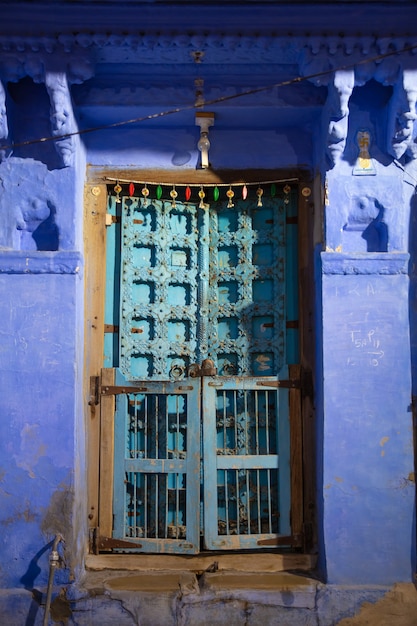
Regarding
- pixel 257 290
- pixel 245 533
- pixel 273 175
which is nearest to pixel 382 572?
pixel 245 533

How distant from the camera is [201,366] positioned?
469cm

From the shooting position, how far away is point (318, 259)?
454 centimetres

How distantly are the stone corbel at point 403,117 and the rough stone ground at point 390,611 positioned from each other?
276 cm

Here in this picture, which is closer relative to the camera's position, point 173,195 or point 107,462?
point 107,462

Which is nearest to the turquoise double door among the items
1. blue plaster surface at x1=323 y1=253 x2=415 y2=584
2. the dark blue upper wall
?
blue plaster surface at x1=323 y1=253 x2=415 y2=584

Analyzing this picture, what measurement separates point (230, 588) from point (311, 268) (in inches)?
83.8

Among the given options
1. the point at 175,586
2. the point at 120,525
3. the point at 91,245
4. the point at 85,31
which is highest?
the point at 85,31

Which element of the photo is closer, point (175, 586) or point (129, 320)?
point (175, 586)

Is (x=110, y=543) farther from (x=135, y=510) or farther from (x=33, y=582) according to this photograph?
(x=33, y=582)

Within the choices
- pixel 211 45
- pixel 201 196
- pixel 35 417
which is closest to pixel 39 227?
pixel 201 196

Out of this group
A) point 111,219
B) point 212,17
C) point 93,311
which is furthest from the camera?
point 111,219

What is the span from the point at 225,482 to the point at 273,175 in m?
2.12

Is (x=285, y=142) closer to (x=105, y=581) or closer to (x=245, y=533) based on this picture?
(x=245, y=533)

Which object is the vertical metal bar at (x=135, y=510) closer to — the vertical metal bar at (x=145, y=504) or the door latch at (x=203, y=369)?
the vertical metal bar at (x=145, y=504)
